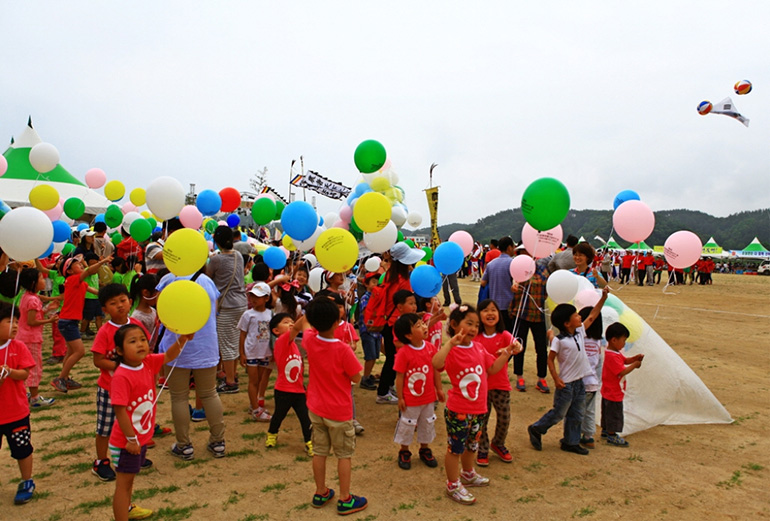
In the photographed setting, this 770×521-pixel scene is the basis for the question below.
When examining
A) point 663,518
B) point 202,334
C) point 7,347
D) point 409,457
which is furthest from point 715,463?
point 7,347

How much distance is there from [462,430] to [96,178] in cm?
929

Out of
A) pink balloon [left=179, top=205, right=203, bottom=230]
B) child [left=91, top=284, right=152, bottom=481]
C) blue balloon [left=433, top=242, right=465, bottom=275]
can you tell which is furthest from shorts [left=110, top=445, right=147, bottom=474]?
pink balloon [left=179, top=205, right=203, bottom=230]

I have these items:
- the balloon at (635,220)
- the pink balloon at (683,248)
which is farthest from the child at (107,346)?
the pink balloon at (683,248)

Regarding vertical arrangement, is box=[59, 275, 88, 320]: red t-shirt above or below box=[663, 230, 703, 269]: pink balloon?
below

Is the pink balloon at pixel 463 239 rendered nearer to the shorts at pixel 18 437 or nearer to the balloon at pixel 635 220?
the balloon at pixel 635 220

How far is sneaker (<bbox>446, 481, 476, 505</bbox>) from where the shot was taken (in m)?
3.26

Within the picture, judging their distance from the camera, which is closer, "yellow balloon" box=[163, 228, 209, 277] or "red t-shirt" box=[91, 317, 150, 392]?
"red t-shirt" box=[91, 317, 150, 392]

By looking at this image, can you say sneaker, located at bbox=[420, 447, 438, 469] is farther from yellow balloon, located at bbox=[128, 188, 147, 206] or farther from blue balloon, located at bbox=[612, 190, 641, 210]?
yellow balloon, located at bbox=[128, 188, 147, 206]

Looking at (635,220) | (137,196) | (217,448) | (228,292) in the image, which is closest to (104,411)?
(217,448)

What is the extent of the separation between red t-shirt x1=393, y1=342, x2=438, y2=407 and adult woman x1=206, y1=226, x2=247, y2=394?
7.80 ft

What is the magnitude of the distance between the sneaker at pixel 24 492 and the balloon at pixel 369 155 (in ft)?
14.0

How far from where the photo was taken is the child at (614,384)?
4410 millimetres

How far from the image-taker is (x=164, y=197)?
5043 millimetres

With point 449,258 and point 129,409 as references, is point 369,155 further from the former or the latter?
point 129,409
